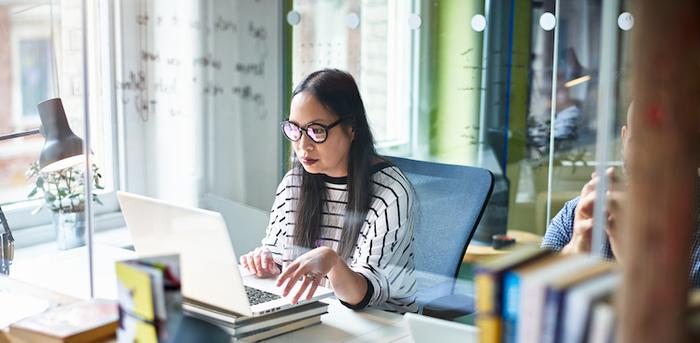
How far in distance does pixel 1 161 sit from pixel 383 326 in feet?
4.31

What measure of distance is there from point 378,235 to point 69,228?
857 mm

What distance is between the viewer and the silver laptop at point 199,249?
102cm

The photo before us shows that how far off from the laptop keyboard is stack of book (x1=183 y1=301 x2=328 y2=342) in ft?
0.20

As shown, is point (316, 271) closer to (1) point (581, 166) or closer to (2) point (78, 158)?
(2) point (78, 158)

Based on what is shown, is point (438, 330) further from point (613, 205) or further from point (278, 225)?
point (278, 225)

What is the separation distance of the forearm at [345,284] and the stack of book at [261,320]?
2.9 inches

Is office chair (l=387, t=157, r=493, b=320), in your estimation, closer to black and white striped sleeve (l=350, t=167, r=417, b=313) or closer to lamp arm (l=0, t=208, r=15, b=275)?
black and white striped sleeve (l=350, t=167, r=417, b=313)

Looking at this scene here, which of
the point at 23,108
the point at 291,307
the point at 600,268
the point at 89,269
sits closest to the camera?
the point at 600,268

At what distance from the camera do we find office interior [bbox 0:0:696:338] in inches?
68.4

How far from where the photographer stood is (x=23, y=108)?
68.9 inches

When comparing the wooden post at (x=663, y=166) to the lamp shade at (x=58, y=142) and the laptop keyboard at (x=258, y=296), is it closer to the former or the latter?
the laptop keyboard at (x=258, y=296)

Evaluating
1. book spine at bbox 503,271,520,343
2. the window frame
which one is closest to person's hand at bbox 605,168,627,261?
book spine at bbox 503,271,520,343

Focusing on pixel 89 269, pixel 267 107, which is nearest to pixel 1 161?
pixel 89 269

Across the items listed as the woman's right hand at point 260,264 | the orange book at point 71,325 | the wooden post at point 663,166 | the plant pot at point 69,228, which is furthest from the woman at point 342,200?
the wooden post at point 663,166
